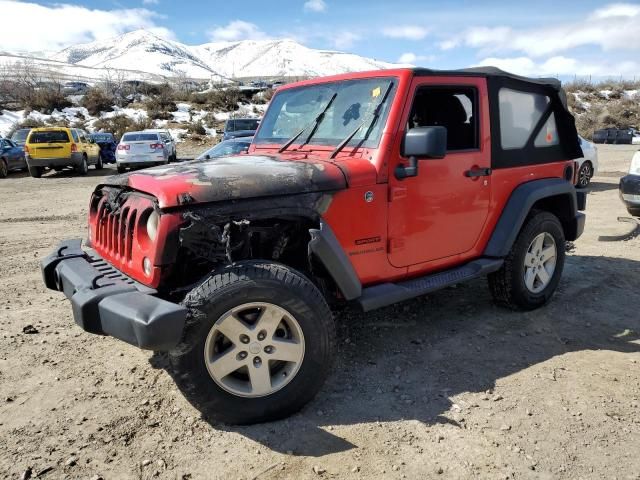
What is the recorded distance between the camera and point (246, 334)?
2.88m

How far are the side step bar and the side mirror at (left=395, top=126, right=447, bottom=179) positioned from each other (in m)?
0.77

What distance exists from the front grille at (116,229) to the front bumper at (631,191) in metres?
7.27

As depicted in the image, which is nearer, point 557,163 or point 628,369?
point 628,369

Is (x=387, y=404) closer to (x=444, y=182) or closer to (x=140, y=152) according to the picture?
(x=444, y=182)

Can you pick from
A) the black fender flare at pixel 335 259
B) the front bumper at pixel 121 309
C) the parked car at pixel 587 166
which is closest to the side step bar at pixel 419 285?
the black fender flare at pixel 335 259

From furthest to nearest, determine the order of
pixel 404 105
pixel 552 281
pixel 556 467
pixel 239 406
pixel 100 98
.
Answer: pixel 100 98, pixel 552 281, pixel 404 105, pixel 239 406, pixel 556 467

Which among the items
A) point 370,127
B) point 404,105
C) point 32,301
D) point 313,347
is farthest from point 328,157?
point 32,301

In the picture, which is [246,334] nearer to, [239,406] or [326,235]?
[239,406]

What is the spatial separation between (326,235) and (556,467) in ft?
5.57

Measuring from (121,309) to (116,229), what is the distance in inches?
36.0

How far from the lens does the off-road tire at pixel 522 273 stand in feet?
14.4

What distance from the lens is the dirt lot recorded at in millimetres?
2645

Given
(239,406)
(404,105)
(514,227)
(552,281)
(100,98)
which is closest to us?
(239,406)

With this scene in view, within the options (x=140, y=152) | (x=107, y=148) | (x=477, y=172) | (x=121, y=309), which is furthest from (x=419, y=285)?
(x=107, y=148)
